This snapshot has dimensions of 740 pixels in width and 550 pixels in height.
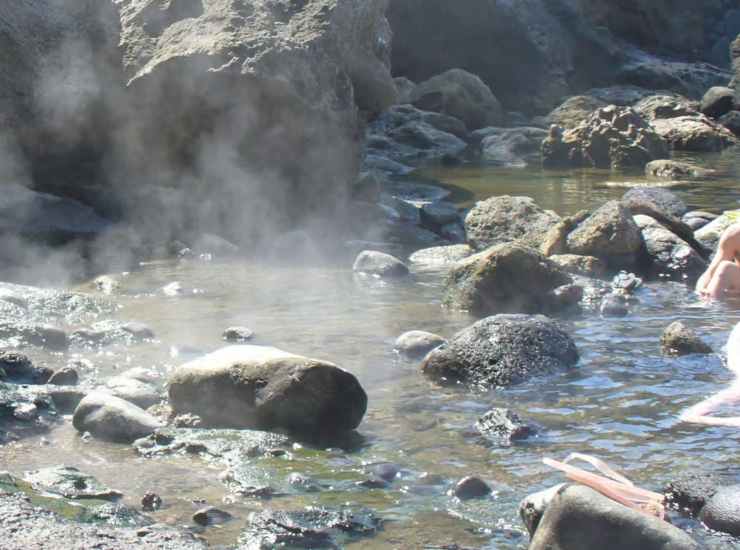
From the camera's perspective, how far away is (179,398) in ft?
20.6

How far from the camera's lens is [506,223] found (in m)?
12.1

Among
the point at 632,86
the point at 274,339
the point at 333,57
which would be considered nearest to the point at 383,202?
the point at 333,57

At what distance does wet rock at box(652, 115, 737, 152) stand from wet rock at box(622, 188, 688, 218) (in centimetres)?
1041

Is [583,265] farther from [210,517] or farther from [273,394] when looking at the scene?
[210,517]

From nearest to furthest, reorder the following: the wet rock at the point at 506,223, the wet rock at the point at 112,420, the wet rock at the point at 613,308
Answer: the wet rock at the point at 112,420 < the wet rock at the point at 613,308 < the wet rock at the point at 506,223

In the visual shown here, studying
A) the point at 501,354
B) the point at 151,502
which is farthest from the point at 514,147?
the point at 151,502

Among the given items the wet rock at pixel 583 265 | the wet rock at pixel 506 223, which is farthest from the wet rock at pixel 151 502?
the wet rock at pixel 506 223

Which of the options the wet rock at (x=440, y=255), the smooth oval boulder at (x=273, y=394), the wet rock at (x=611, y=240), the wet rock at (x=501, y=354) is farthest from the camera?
the wet rock at (x=440, y=255)

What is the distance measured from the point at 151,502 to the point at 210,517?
0.30 metres

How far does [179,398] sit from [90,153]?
22.2 feet

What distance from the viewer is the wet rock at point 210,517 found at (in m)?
4.75

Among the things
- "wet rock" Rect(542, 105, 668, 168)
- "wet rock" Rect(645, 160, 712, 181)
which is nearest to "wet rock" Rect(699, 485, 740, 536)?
"wet rock" Rect(645, 160, 712, 181)

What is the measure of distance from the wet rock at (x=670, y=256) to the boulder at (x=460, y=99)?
1553cm

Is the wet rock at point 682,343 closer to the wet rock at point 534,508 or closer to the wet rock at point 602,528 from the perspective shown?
the wet rock at point 534,508
